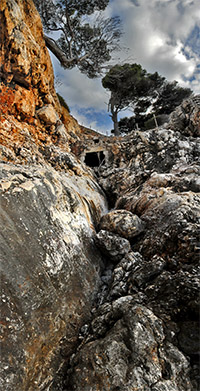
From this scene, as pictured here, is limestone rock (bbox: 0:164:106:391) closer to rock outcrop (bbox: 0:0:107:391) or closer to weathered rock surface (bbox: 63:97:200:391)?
rock outcrop (bbox: 0:0:107:391)

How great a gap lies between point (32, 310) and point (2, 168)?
2.92 m

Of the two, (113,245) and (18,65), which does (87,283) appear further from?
(18,65)

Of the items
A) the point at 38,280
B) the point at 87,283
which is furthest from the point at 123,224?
the point at 38,280

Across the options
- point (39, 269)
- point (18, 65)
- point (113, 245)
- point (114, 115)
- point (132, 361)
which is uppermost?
point (114, 115)

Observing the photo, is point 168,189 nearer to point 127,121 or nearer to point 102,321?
point 102,321

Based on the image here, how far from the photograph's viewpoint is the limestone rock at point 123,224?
5.79m

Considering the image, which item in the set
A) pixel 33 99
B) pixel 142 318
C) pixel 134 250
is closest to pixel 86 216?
pixel 134 250

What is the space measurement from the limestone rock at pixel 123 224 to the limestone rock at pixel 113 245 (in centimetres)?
35

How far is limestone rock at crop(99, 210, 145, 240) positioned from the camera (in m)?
5.79

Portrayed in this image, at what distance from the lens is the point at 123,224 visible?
19.4 feet

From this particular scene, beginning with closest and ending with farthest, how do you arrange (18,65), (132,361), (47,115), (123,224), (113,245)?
1. (132,361)
2. (113,245)
3. (123,224)
4. (18,65)
5. (47,115)

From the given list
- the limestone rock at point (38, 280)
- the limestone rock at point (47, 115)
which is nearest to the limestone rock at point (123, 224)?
the limestone rock at point (38, 280)

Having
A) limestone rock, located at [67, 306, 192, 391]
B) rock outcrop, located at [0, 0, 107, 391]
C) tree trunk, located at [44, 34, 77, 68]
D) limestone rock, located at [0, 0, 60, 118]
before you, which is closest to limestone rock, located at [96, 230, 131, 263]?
rock outcrop, located at [0, 0, 107, 391]

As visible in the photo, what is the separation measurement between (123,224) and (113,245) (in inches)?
33.0
